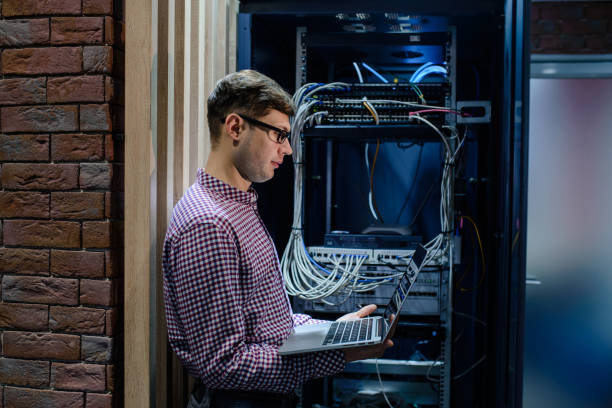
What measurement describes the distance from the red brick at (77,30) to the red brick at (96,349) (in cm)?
80

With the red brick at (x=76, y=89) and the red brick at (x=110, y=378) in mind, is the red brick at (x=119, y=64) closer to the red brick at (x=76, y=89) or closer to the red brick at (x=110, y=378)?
the red brick at (x=76, y=89)

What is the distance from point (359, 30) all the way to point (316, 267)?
1005 millimetres

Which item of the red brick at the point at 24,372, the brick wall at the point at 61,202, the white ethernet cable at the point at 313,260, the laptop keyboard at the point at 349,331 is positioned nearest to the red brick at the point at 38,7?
the brick wall at the point at 61,202

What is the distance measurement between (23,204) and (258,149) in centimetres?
68

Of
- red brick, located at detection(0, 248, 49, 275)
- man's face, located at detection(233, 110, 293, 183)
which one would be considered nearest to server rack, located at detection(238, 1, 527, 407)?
man's face, located at detection(233, 110, 293, 183)

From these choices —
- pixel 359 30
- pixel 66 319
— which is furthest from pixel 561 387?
pixel 66 319

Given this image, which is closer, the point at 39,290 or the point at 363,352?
the point at 363,352

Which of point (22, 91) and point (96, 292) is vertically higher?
point (22, 91)

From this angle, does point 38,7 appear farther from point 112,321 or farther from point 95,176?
point 112,321

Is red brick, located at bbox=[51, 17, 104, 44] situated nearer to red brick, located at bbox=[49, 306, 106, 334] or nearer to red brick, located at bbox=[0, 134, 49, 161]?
red brick, located at bbox=[0, 134, 49, 161]

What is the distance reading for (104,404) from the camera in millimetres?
1312

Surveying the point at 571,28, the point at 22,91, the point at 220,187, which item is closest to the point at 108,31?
the point at 22,91

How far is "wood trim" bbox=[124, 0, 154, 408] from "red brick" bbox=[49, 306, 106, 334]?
94 millimetres

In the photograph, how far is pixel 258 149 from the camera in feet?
4.15
